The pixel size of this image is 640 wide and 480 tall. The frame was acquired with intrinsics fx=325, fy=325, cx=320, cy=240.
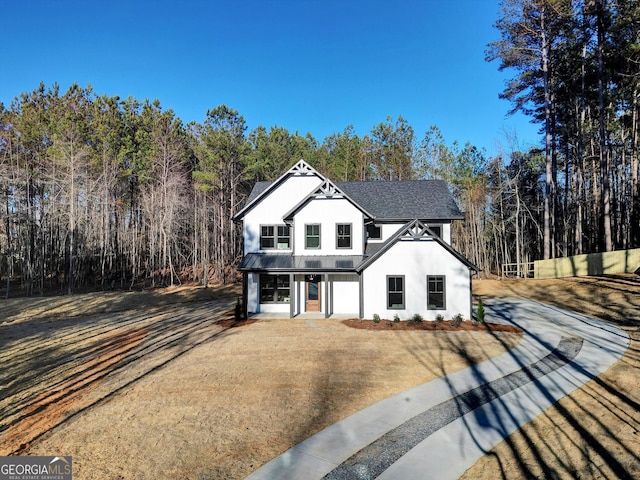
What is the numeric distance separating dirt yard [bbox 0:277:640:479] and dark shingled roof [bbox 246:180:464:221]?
7467 millimetres

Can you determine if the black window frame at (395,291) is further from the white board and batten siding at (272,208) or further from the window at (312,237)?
the white board and batten siding at (272,208)

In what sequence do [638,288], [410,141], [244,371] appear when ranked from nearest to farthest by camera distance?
[244,371]
[638,288]
[410,141]

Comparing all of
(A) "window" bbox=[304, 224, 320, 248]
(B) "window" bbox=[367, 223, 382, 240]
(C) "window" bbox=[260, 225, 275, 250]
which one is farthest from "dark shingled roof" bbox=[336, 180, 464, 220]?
(C) "window" bbox=[260, 225, 275, 250]

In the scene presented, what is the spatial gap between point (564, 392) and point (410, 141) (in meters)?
34.5

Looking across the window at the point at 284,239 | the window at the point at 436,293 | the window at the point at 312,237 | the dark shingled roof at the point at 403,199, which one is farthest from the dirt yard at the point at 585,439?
the window at the point at 284,239

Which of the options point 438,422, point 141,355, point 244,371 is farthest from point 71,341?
point 438,422

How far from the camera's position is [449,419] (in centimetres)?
698

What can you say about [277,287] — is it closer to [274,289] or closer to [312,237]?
[274,289]

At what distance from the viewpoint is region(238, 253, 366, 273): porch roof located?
16.5 metres

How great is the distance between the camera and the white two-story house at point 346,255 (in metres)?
15.5

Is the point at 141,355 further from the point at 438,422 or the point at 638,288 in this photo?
the point at 638,288

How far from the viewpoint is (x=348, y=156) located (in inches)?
1527

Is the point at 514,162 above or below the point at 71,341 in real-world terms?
above

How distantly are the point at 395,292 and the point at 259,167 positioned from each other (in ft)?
78.6
